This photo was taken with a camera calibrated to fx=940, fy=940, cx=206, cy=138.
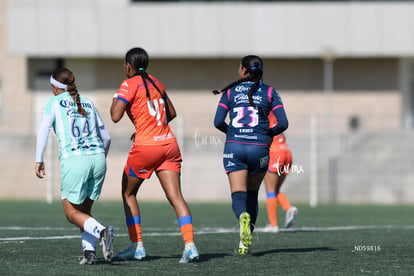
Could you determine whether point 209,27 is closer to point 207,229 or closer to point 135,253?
point 207,229


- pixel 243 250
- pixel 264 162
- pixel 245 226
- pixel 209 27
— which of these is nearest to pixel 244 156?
pixel 264 162

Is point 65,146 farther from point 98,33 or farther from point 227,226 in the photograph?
point 98,33

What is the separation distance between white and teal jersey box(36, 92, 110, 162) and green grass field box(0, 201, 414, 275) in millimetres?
1058

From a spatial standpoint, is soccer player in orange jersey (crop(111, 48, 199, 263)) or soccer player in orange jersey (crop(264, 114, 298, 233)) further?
soccer player in orange jersey (crop(264, 114, 298, 233))

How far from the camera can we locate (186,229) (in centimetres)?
891

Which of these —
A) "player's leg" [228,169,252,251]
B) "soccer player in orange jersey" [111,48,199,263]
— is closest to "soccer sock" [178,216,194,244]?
"soccer player in orange jersey" [111,48,199,263]

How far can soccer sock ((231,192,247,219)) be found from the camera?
958cm

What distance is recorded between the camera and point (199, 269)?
8.38 meters

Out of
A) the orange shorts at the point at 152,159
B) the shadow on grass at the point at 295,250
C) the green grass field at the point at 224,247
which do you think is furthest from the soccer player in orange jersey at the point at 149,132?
the shadow on grass at the point at 295,250

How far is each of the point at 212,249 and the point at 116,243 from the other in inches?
51.8

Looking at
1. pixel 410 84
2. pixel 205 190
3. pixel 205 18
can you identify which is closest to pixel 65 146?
pixel 205 190

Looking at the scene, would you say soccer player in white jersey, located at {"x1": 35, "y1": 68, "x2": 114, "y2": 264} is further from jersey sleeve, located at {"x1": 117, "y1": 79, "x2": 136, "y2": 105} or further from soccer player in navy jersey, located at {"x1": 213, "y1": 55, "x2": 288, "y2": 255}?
soccer player in navy jersey, located at {"x1": 213, "y1": 55, "x2": 288, "y2": 255}

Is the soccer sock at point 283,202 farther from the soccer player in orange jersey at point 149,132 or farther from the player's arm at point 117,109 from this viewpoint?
the player's arm at point 117,109

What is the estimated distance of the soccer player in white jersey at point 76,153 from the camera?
337 inches
